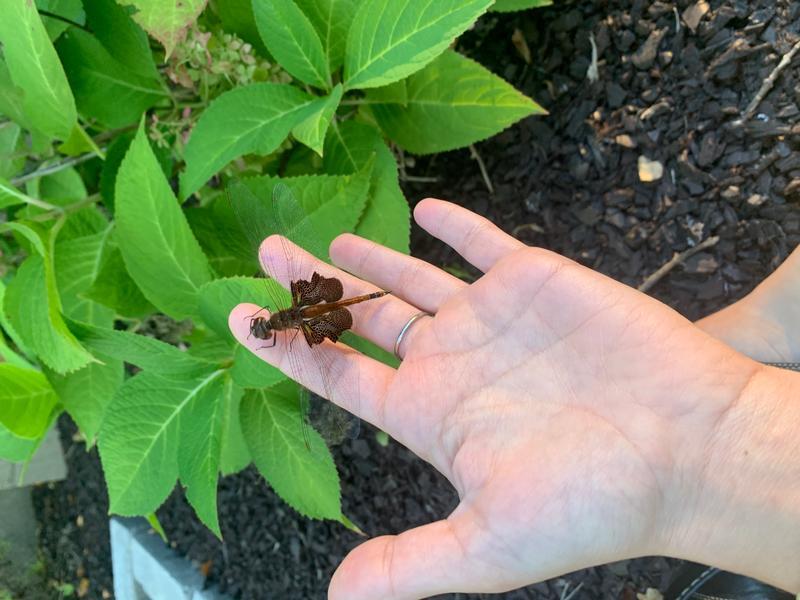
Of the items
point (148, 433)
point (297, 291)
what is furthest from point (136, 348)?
point (297, 291)

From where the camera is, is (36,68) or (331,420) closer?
(36,68)

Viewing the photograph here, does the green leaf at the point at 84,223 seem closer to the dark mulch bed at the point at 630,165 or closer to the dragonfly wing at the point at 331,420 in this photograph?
the dragonfly wing at the point at 331,420

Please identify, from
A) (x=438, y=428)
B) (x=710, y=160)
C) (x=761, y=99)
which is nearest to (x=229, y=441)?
(x=438, y=428)

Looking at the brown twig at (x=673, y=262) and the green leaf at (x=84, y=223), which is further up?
the green leaf at (x=84, y=223)

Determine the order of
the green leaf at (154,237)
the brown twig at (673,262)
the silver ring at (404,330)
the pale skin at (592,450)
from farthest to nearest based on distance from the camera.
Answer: the brown twig at (673,262)
the silver ring at (404,330)
the green leaf at (154,237)
the pale skin at (592,450)

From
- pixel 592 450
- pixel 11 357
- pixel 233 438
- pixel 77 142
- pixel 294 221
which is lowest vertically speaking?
pixel 233 438

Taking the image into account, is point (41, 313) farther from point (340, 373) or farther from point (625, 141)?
point (625, 141)

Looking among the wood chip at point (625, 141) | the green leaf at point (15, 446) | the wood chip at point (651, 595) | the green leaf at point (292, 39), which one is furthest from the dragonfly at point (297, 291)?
the wood chip at point (651, 595)
